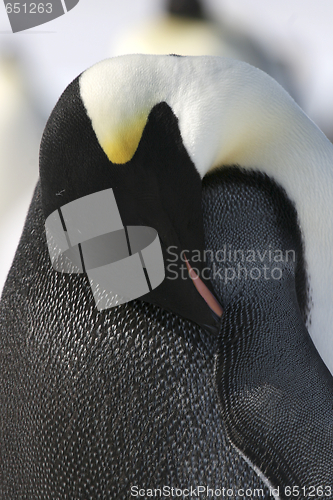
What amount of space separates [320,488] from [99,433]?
26 cm

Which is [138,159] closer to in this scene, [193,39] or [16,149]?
[16,149]

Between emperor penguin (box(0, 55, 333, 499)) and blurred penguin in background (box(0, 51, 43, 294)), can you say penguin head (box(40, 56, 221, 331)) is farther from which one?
blurred penguin in background (box(0, 51, 43, 294))

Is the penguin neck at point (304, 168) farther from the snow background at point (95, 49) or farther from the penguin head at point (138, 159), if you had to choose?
the snow background at point (95, 49)

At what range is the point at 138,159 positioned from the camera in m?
0.48

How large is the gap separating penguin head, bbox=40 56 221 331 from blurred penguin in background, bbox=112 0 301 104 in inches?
80.7

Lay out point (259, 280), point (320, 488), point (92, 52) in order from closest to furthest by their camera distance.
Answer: point (320, 488) < point (259, 280) < point (92, 52)

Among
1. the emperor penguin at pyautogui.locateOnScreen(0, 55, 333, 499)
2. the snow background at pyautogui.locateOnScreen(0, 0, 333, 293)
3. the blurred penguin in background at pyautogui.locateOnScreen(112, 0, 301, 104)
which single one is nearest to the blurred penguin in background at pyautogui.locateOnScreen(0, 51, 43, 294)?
the snow background at pyautogui.locateOnScreen(0, 0, 333, 293)

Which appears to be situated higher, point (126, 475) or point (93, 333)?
point (93, 333)

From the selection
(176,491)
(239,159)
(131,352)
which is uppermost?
(239,159)

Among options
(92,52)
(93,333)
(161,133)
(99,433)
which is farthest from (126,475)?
(92,52)

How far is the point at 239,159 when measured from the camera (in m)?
0.58

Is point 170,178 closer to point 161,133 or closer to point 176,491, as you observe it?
point 161,133

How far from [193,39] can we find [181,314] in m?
2.26

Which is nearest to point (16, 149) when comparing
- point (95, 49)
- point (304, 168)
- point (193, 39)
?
point (95, 49)
